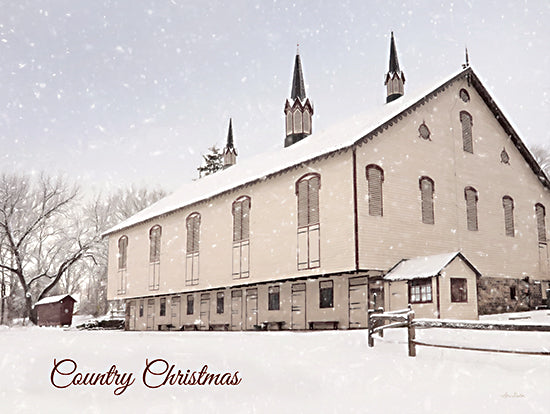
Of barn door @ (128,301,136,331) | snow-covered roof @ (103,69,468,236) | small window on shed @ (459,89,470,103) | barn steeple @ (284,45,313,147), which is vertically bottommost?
barn door @ (128,301,136,331)

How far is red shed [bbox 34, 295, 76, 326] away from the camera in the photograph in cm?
4984

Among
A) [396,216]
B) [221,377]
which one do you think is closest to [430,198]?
[396,216]

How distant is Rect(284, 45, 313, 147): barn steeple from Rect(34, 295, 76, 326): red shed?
27.2 m

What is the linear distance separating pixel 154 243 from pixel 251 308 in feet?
30.8

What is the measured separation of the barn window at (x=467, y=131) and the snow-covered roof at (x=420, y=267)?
638 centimetres

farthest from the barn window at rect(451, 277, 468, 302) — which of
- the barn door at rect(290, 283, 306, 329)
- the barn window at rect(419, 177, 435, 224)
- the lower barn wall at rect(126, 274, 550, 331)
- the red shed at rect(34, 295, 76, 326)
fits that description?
the red shed at rect(34, 295, 76, 326)

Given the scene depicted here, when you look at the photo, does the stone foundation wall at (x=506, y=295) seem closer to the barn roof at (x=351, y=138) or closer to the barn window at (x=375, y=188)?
the barn roof at (x=351, y=138)

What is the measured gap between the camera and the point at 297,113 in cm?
3241

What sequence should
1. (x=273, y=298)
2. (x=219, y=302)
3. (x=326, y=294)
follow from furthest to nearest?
(x=219, y=302) < (x=273, y=298) < (x=326, y=294)

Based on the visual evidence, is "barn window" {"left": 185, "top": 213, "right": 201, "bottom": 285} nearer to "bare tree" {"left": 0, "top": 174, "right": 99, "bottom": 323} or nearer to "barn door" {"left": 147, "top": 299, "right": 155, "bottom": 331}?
"barn door" {"left": 147, "top": 299, "right": 155, "bottom": 331}

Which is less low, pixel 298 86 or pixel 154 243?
pixel 298 86

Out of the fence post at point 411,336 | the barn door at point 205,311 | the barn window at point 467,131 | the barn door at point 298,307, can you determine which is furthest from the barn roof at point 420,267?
the barn door at point 205,311
